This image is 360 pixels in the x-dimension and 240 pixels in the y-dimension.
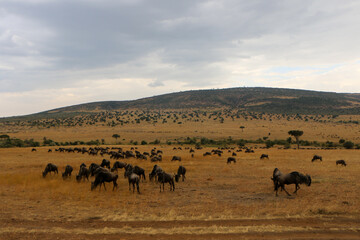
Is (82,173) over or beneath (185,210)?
over

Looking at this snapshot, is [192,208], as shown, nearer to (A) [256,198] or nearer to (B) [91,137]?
(A) [256,198]

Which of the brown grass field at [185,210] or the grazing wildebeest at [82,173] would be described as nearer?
the brown grass field at [185,210]

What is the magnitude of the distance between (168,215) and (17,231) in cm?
647

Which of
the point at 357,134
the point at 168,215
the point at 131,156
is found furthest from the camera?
the point at 357,134

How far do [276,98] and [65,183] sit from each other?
173965 mm

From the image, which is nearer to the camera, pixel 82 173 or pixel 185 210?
pixel 185 210

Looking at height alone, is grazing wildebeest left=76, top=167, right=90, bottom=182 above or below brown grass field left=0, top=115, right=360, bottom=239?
above

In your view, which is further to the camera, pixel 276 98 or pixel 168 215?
pixel 276 98

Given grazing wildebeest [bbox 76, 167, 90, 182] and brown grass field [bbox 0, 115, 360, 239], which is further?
grazing wildebeest [bbox 76, 167, 90, 182]

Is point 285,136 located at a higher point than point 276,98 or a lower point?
lower

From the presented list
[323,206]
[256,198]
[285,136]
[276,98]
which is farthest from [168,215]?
[276,98]

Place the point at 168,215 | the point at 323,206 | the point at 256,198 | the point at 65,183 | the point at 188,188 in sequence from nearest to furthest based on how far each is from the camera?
the point at 168,215
the point at 323,206
the point at 256,198
the point at 188,188
the point at 65,183

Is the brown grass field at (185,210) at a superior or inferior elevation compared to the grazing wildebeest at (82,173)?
inferior

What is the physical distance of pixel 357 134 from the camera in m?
79.9
